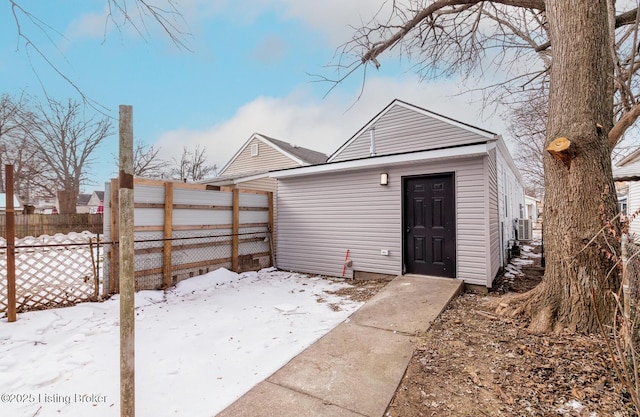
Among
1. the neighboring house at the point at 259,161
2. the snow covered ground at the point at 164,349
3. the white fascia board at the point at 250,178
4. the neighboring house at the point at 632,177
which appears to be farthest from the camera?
the neighboring house at the point at 259,161

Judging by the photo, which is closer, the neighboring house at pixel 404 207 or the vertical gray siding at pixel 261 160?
the neighboring house at pixel 404 207

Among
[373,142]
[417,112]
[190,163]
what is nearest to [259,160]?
[373,142]

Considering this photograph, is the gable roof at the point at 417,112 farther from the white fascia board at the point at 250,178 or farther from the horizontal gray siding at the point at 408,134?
the white fascia board at the point at 250,178

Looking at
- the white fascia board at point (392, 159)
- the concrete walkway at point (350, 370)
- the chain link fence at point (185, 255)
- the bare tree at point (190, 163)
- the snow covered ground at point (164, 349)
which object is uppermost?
the bare tree at point (190, 163)

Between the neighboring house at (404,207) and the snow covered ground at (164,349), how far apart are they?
5.71 ft

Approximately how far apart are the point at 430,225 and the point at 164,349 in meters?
4.82

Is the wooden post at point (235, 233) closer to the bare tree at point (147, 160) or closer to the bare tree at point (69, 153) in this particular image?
the bare tree at point (69, 153)

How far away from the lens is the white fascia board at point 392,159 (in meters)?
4.86

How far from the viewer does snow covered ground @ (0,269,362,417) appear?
2236mm

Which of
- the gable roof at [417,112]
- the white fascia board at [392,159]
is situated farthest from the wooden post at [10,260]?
the gable roof at [417,112]

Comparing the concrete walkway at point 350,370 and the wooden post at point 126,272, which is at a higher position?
the wooden post at point 126,272

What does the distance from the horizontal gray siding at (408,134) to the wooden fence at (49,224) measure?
41.4ft

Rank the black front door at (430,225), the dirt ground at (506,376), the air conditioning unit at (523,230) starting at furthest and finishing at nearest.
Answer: the air conditioning unit at (523,230)
the black front door at (430,225)
the dirt ground at (506,376)

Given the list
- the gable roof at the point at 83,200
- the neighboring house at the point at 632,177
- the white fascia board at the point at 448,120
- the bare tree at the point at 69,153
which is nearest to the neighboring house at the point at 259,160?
the white fascia board at the point at 448,120
